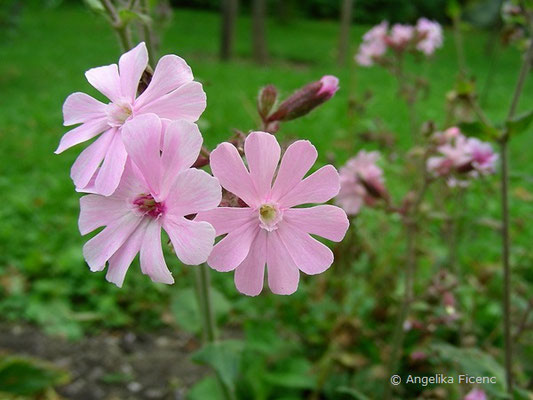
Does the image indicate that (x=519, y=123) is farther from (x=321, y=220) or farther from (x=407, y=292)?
(x=321, y=220)

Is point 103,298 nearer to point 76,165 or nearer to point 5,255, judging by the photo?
point 5,255

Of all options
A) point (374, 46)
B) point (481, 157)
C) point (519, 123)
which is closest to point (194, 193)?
point (519, 123)

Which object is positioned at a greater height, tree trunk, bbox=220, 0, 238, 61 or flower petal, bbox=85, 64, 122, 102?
flower petal, bbox=85, 64, 122, 102

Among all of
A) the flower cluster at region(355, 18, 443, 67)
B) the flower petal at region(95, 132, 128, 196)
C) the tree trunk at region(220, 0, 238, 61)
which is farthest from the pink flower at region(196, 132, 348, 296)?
the tree trunk at region(220, 0, 238, 61)

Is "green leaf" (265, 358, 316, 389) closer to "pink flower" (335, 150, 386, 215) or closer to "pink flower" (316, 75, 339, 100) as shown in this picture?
"pink flower" (335, 150, 386, 215)

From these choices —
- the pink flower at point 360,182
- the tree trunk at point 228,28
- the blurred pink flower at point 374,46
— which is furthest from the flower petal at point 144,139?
the tree trunk at point 228,28

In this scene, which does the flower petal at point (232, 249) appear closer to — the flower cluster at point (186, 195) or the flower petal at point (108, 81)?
the flower cluster at point (186, 195)

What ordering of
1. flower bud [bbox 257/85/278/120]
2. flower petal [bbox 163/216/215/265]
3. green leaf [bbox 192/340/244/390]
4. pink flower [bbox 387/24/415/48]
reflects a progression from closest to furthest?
flower petal [bbox 163/216/215/265] < flower bud [bbox 257/85/278/120] < green leaf [bbox 192/340/244/390] < pink flower [bbox 387/24/415/48]
